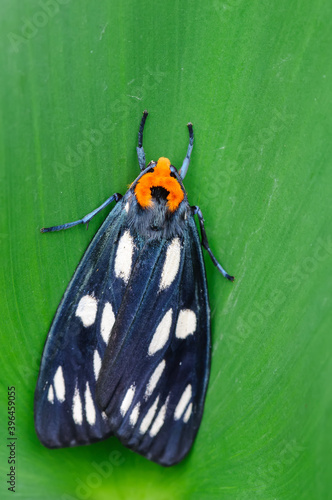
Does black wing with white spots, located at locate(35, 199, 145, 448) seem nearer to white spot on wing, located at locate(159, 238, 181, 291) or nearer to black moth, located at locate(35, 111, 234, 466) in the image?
black moth, located at locate(35, 111, 234, 466)

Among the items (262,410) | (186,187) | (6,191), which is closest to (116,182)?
(186,187)

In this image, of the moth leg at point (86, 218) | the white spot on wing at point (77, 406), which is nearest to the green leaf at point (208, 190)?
the moth leg at point (86, 218)

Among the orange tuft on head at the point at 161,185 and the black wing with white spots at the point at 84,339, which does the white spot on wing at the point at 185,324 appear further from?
the orange tuft on head at the point at 161,185

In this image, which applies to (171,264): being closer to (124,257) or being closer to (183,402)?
(124,257)

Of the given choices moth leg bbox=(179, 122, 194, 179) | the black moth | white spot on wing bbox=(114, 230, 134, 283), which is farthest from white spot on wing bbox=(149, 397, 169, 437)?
moth leg bbox=(179, 122, 194, 179)

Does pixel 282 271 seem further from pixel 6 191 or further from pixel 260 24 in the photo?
pixel 6 191

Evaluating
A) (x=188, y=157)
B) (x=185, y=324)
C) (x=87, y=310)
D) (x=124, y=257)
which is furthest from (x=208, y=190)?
(x=87, y=310)
